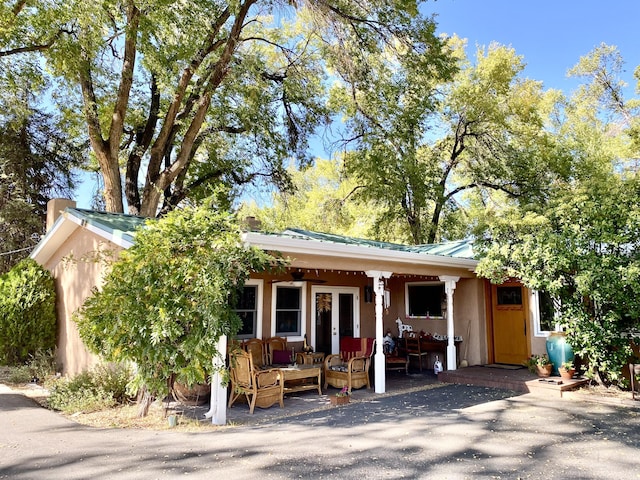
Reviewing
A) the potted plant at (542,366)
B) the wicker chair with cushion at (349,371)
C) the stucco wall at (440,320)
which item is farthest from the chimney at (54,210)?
the potted plant at (542,366)

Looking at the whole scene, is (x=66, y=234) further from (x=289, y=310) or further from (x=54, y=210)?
(x=289, y=310)

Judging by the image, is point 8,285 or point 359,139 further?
point 359,139

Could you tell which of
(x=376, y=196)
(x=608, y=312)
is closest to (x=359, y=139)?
(x=376, y=196)

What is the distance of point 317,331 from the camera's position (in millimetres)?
10492

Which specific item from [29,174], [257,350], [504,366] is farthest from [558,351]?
[29,174]

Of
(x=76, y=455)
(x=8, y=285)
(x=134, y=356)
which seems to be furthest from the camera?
(x=8, y=285)

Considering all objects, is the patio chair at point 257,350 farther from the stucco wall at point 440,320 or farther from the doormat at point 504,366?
the doormat at point 504,366

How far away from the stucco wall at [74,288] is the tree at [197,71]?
80.3 inches

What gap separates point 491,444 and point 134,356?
4.37 metres

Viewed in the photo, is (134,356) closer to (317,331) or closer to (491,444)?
(491,444)

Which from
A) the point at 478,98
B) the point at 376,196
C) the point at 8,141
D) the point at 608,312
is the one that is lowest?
the point at 608,312

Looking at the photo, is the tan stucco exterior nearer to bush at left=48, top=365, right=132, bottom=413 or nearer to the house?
the house

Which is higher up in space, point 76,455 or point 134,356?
point 134,356

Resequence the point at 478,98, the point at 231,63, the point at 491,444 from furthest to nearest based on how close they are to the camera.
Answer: the point at 478,98
the point at 231,63
the point at 491,444
